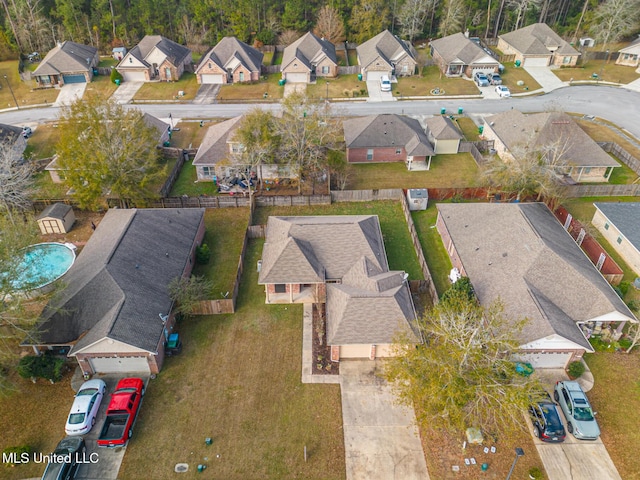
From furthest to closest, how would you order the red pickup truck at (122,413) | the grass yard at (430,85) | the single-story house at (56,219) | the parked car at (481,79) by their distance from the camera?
the parked car at (481,79)
the grass yard at (430,85)
the single-story house at (56,219)
the red pickup truck at (122,413)

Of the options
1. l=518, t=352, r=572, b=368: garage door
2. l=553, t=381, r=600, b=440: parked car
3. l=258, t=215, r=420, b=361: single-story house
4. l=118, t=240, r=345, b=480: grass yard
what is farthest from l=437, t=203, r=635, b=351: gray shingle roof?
l=118, t=240, r=345, b=480: grass yard

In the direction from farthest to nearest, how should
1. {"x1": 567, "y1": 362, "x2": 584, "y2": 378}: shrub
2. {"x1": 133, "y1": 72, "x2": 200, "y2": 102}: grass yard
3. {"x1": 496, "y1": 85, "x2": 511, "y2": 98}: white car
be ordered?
1. {"x1": 133, "y1": 72, "x2": 200, "y2": 102}: grass yard
2. {"x1": 496, "y1": 85, "x2": 511, "y2": 98}: white car
3. {"x1": 567, "y1": 362, "x2": 584, "y2": 378}: shrub

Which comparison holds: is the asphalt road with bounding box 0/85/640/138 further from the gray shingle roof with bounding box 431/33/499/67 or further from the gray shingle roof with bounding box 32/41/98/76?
the gray shingle roof with bounding box 431/33/499/67

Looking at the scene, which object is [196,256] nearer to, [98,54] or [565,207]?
[565,207]

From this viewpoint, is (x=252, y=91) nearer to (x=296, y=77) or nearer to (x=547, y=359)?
(x=296, y=77)

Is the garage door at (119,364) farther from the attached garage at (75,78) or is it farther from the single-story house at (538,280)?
the attached garage at (75,78)

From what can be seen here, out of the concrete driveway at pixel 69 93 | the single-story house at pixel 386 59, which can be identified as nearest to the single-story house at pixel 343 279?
the single-story house at pixel 386 59
